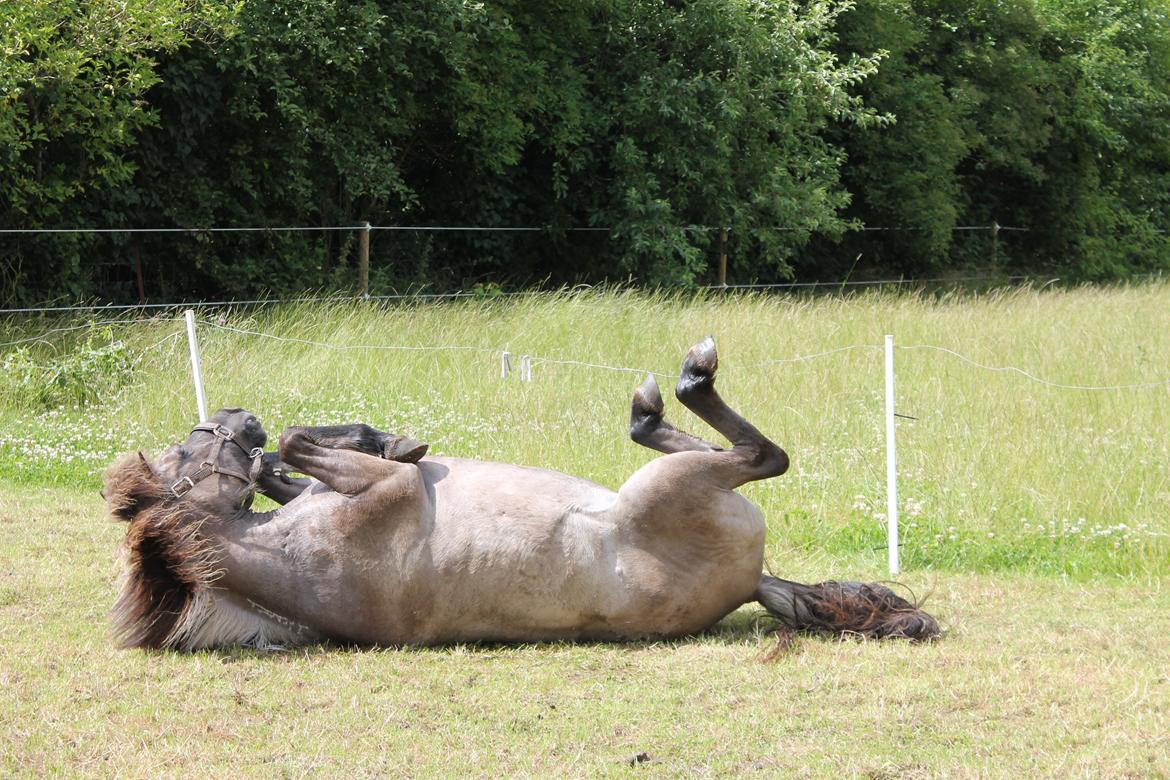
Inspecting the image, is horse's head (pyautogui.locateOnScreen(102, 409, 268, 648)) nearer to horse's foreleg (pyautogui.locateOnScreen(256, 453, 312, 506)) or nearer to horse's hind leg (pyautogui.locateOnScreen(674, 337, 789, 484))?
horse's foreleg (pyautogui.locateOnScreen(256, 453, 312, 506))

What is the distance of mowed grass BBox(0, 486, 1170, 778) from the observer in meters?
3.56

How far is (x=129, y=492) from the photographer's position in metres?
4.66

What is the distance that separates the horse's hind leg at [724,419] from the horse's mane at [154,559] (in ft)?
6.12

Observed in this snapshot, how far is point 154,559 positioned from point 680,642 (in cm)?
197

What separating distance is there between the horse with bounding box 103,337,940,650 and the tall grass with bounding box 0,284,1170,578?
151cm

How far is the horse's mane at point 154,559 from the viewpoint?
4.56 metres

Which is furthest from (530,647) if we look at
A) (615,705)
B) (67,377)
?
(67,377)

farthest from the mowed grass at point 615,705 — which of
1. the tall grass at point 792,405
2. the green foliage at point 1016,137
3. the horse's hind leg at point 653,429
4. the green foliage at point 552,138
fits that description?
the green foliage at point 1016,137

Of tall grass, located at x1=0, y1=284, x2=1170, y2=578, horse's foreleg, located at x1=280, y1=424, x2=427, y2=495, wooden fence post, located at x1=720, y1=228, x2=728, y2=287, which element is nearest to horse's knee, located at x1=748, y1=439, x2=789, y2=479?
horse's foreleg, located at x1=280, y1=424, x2=427, y2=495

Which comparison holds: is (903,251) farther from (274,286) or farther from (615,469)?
(615,469)

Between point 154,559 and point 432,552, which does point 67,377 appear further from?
point 432,552

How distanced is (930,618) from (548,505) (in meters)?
1.53

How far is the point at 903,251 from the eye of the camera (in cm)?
2522

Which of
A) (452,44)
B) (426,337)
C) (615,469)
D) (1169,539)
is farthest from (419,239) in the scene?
(1169,539)
